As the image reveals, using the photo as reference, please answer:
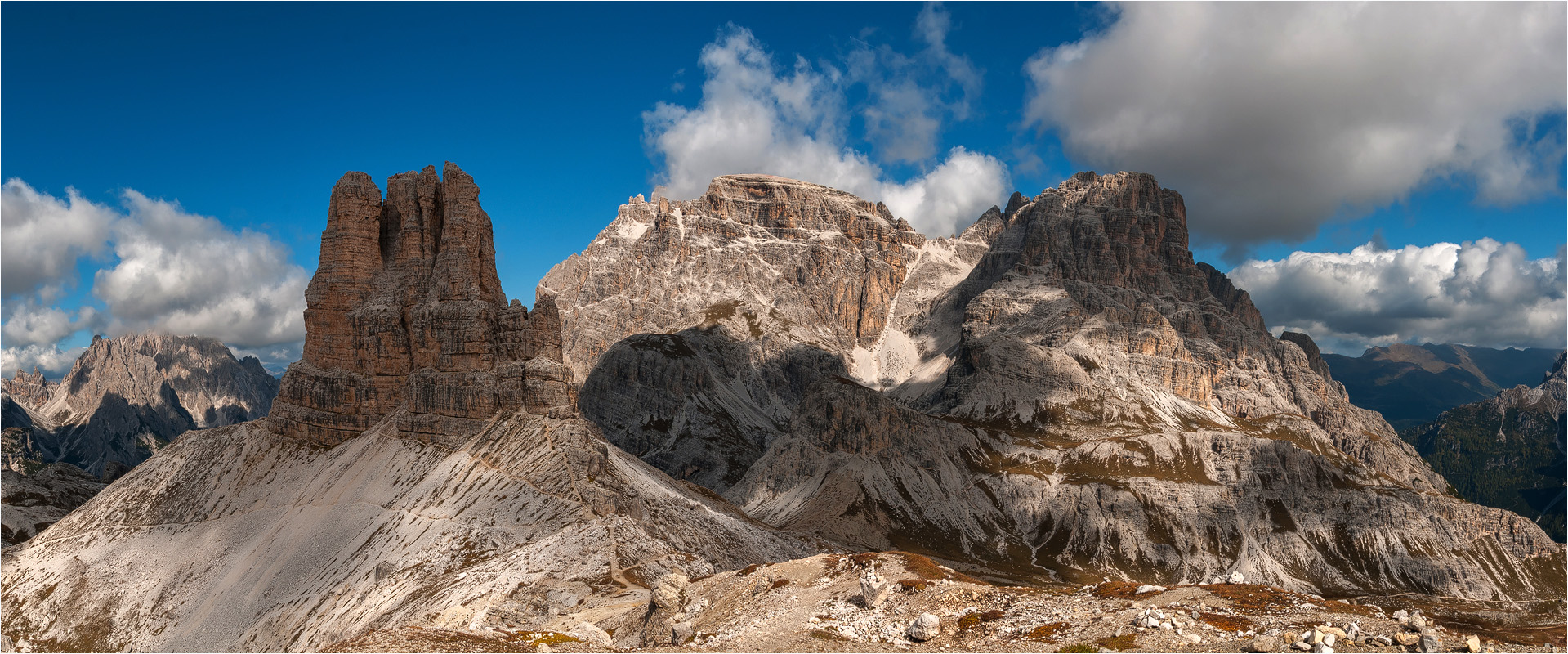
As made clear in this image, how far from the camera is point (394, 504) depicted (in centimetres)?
12750

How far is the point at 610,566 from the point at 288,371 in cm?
10291

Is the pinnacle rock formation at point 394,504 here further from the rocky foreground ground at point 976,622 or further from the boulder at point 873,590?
the boulder at point 873,590

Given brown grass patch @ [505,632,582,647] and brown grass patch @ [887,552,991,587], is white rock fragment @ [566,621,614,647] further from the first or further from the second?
brown grass patch @ [887,552,991,587]

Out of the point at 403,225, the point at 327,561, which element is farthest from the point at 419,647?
the point at 403,225

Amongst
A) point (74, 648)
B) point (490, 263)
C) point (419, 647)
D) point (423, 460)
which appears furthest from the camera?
point (490, 263)

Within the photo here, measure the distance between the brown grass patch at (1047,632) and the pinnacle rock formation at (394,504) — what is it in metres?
29.7

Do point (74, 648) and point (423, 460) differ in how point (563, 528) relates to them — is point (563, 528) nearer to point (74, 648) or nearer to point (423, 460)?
point (423, 460)

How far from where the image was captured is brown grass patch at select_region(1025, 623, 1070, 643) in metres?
46.1

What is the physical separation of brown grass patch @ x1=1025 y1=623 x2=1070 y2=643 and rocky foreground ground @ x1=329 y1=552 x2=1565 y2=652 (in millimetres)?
94

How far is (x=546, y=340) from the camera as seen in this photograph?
155m

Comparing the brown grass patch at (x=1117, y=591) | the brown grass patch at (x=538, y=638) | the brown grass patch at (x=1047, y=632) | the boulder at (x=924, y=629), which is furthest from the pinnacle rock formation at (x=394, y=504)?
the brown grass patch at (x=1117, y=591)

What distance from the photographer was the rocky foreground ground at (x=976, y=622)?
132 feet

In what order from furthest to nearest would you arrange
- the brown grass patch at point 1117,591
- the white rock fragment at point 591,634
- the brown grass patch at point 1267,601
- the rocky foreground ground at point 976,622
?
the white rock fragment at point 591,634 → the brown grass patch at point 1117,591 → the brown grass patch at point 1267,601 → the rocky foreground ground at point 976,622

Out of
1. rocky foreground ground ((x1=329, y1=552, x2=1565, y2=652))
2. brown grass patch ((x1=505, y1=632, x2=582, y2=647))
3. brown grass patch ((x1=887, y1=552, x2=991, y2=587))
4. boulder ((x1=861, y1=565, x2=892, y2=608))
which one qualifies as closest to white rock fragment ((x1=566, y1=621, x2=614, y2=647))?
rocky foreground ground ((x1=329, y1=552, x2=1565, y2=652))
